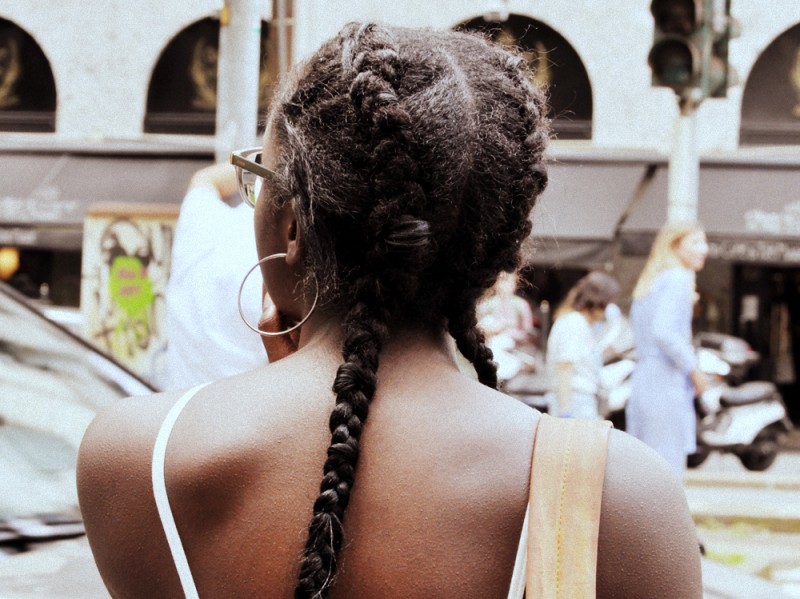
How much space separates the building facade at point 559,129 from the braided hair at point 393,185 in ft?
34.3

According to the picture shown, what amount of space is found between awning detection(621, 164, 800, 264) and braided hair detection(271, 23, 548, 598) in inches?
432

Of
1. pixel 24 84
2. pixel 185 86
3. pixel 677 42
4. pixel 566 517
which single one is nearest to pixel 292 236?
pixel 566 517

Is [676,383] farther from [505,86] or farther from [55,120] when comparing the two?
[55,120]

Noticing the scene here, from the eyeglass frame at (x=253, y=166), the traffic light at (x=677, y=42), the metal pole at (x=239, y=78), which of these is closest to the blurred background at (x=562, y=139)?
the traffic light at (x=677, y=42)

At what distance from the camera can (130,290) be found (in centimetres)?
789

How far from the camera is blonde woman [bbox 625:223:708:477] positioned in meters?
6.20

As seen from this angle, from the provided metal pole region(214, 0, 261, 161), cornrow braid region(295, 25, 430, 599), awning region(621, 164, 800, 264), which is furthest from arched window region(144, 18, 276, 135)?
cornrow braid region(295, 25, 430, 599)

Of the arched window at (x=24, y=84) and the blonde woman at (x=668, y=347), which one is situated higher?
the arched window at (x=24, y=84)

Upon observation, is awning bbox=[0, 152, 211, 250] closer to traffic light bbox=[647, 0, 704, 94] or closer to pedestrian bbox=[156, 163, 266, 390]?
traffic light bbox=[647, 0, 704, 94]

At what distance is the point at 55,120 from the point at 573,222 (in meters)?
7.11

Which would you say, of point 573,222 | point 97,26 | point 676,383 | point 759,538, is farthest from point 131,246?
point 97,26

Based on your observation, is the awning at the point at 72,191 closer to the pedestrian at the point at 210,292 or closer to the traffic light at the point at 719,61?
the traffic light at the point at 719,61

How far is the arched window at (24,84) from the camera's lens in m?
14.7

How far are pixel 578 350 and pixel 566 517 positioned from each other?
649 centimetres
